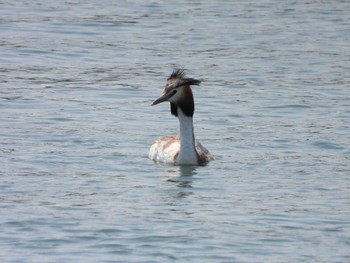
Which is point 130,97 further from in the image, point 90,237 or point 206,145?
point 90,237

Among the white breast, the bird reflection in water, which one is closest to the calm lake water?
the bird reflection in water

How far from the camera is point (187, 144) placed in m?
18.2

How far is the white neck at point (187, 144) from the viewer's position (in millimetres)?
18125

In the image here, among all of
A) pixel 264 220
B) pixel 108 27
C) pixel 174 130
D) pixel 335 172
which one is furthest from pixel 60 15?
pixel 264 220

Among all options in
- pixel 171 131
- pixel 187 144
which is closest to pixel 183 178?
pixel 187 144

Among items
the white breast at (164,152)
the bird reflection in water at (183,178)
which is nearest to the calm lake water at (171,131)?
the bird reflection in water at (183,178)

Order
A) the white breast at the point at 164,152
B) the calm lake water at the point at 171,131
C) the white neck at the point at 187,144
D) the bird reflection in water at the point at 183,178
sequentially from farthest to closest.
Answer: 1. the white breast at the point at 164,152
2. the white neck at the point at 187,144
3. the bird reflection in water at the point at 183,178
4. the calm lake water at the point at 171,131

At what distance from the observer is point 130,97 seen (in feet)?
76.1

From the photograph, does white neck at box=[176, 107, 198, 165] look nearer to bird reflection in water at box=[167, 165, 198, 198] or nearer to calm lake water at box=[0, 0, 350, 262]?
bird reflection in water at box=[167, 165, 198, 198]

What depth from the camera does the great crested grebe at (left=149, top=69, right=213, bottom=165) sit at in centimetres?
1817

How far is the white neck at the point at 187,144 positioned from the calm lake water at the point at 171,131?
24 cm

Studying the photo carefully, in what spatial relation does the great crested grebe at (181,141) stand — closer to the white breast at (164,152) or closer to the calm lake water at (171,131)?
the white breast at (164,152)

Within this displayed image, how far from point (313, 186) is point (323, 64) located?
32.2ft

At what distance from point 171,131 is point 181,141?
2.37 metres
